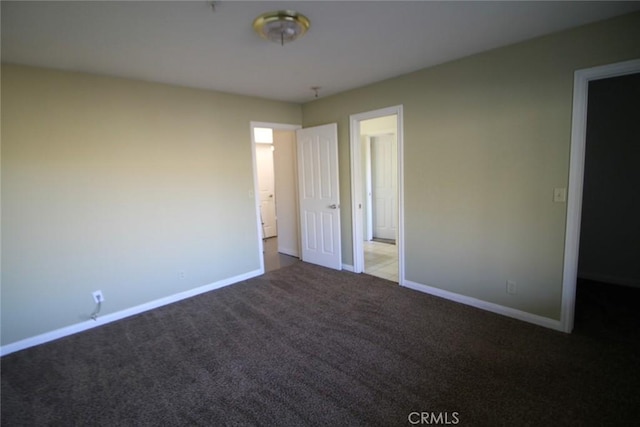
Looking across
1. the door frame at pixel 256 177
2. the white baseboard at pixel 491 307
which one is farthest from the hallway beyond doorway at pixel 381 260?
the door frame at pixel 256 177

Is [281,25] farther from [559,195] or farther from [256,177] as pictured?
[559,195]

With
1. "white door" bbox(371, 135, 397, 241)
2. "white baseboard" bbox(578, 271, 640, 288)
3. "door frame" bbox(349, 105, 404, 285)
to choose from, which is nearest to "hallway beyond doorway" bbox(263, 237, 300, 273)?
"door frame" bbox(349, 105, 404, 285)

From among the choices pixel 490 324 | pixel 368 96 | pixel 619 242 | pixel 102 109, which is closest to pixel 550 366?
pixel 490 324

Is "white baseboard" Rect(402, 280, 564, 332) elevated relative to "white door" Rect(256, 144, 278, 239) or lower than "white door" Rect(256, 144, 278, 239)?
lower

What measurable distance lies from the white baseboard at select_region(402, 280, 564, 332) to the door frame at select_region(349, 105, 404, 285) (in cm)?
27

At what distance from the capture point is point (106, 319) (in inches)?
121

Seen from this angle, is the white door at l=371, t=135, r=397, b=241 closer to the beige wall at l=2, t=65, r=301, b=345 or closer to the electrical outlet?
the beige wall at l=2, t=65, r=301, b=345

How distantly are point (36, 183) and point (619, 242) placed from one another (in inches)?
239

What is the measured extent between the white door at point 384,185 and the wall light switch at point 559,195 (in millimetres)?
3491

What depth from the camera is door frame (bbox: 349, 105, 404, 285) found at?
350 centimetres

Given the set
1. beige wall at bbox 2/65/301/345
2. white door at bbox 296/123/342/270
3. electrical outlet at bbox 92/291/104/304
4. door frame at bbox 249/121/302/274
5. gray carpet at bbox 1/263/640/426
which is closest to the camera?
gray carpet at bbox 1/263/640/426

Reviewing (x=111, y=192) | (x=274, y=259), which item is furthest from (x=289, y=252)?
(x=111, y=192)

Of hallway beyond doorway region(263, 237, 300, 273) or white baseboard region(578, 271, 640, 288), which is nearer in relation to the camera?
white baseboard region(578, 271, 640, 288)

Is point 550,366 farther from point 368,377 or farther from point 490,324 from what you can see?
point 368,377
